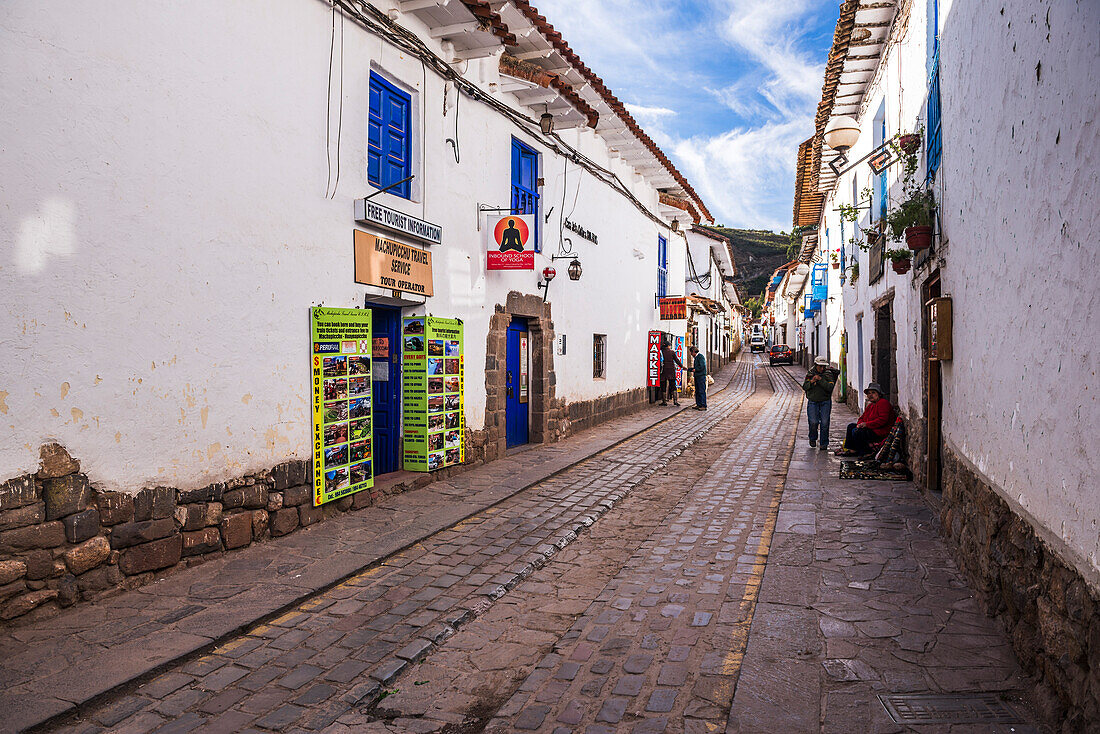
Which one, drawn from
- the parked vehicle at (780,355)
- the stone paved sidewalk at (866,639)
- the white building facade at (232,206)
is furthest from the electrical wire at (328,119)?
the parked vehicle at (780,355)

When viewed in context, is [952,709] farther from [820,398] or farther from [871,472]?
[820,398]

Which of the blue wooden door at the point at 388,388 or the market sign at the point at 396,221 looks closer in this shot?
the market sign at the point at 396,221

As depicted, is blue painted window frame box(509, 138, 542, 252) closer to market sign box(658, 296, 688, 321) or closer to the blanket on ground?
the blanket on ground

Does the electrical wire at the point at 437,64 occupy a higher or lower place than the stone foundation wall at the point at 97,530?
higher

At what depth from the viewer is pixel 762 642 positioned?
4.19 metres

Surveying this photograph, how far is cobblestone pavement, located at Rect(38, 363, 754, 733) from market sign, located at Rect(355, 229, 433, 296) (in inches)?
109

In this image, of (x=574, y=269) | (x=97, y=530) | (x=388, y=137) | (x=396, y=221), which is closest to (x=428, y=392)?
(x=396, y=221)

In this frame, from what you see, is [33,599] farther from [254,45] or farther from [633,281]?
[633,281]

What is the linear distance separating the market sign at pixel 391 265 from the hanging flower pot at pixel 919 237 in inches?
214

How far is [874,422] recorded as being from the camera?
1005cm

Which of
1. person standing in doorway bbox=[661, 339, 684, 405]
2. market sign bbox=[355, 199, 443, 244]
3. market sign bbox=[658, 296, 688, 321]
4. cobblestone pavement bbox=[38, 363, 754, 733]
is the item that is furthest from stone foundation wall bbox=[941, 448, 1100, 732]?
market sign bbox=[658, 296, 688, 321]

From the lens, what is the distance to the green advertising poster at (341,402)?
676 centimetres

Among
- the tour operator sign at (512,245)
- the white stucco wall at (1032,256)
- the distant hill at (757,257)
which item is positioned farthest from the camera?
the distant hill at (757,257)

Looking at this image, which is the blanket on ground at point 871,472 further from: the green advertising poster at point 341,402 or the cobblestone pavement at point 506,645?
the green advertising poster at point 341,402
